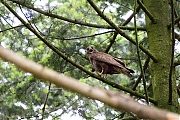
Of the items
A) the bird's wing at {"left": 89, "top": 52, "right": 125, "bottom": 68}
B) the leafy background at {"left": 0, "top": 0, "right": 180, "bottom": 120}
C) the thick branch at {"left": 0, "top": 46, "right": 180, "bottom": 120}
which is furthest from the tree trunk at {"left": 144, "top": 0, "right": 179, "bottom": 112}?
the thick branch at {"left": 0, "top": 46, "right": 180, "bottom": 120}

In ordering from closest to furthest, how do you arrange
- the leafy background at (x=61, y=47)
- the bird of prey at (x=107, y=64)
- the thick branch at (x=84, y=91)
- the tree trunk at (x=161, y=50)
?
the thick branch at (x=84, y=91), the tree trunk at (x=161, y=50), the bird of prey at (x=107, y=64), the leafy background at (x=61, y=47)

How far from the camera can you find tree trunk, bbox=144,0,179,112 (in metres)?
3.13

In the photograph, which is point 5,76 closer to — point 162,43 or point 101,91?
point 162,43

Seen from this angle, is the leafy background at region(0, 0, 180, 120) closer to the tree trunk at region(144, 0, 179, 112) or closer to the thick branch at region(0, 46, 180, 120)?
the tree trunk at region(144, 0, 179, 112)

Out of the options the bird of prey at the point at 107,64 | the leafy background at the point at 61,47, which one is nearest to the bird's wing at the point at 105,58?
the bird of prey at the point at 107,64

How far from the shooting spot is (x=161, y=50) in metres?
3.46

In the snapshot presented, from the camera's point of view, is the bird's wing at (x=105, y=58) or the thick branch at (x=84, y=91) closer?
the thick branch at (x=84, y=91)

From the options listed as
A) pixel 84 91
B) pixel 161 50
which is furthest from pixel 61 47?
pixel 84 91

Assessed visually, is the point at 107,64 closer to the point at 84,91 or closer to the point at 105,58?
the point at 105,58

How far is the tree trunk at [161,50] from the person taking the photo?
3127 mm

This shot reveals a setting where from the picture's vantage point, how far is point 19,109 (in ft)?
29.8

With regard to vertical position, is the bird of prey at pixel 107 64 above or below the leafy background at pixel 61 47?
below

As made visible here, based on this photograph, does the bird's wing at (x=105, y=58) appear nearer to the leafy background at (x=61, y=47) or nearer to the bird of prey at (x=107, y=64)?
the bird of prey at (x=107, y=64)

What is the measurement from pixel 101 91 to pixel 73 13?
7.74m
